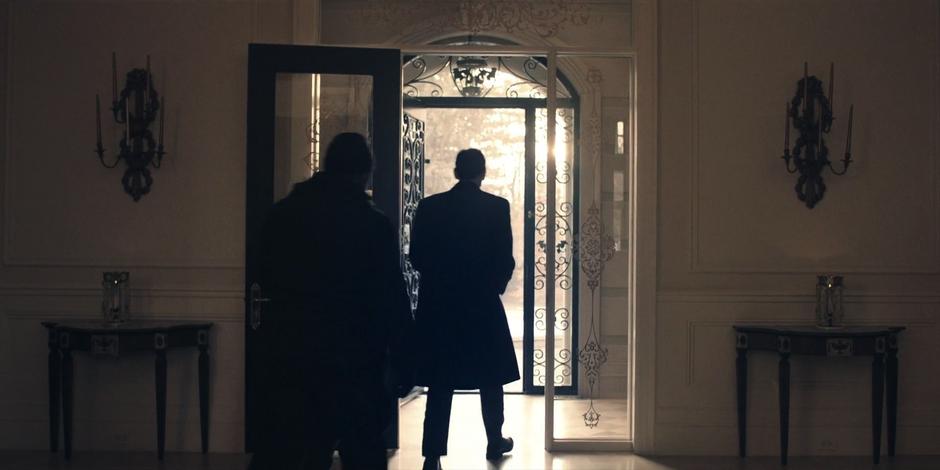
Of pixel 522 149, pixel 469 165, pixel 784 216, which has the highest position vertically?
pixel 522 149

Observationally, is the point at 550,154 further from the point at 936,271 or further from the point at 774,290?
the point at 936,271

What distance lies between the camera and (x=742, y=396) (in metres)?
4.98

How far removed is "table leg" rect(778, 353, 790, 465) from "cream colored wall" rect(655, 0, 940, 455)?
270 mm

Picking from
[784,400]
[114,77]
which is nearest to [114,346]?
[114,77]

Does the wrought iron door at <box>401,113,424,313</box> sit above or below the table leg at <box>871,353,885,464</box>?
above

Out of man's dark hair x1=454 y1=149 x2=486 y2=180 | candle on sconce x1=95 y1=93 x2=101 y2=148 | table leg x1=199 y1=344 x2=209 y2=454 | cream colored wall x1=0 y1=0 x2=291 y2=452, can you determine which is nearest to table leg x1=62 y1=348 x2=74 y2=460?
cream colored wall x1=0 y1=0 x2=291 y2=452

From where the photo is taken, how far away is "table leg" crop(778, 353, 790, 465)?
4805 mm

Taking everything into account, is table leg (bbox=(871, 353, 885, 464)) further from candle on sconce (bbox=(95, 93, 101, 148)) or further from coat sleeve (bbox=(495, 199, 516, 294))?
candle on sconce (bbox=(95, 93, 101, 148))

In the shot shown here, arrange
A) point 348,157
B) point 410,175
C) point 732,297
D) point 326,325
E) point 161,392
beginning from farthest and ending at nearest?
point 410,175 → point 732,297 → point 161,392 → point 348,157 → point 326,325

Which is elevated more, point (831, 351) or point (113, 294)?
point (113, 294)

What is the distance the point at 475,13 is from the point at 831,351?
2.58 m

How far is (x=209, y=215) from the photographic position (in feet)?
16.8

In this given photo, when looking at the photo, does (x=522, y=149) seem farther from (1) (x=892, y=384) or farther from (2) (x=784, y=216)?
(1) (x=892, y=384)

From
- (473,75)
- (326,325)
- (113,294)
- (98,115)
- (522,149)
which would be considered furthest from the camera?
(522,149)
